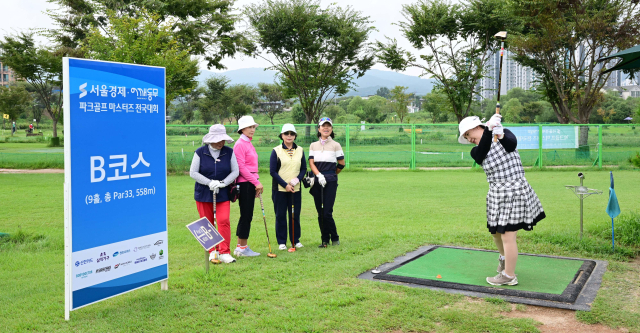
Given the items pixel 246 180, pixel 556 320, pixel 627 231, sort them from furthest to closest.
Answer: pixel 627 231, pixel 246 180, pixel 556 320

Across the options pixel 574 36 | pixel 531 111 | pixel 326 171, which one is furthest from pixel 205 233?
pixel 531 111

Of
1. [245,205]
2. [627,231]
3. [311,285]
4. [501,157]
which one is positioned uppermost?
[501,157]

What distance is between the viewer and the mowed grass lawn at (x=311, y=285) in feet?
13.1

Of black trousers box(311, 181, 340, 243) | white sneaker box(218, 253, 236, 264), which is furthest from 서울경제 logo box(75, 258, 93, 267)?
black trousers box(311, 181, 340, 243)

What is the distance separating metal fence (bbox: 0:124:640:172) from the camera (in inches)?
808

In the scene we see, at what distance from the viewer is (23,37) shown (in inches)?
Answer: 1262

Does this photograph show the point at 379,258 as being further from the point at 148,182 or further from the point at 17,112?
the point at 17,112

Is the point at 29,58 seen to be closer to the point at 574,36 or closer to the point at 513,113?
the point at 574,36

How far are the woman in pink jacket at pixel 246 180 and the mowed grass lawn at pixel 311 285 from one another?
1.31ft

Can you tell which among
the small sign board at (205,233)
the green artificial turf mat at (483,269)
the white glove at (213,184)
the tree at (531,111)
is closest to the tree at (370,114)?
the tree at (531,111)

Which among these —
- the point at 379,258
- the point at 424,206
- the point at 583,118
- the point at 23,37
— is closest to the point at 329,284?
the point at 379,258

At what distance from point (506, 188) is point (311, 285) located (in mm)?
2147

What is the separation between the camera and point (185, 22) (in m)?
28.9

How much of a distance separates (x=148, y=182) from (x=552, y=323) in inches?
149
